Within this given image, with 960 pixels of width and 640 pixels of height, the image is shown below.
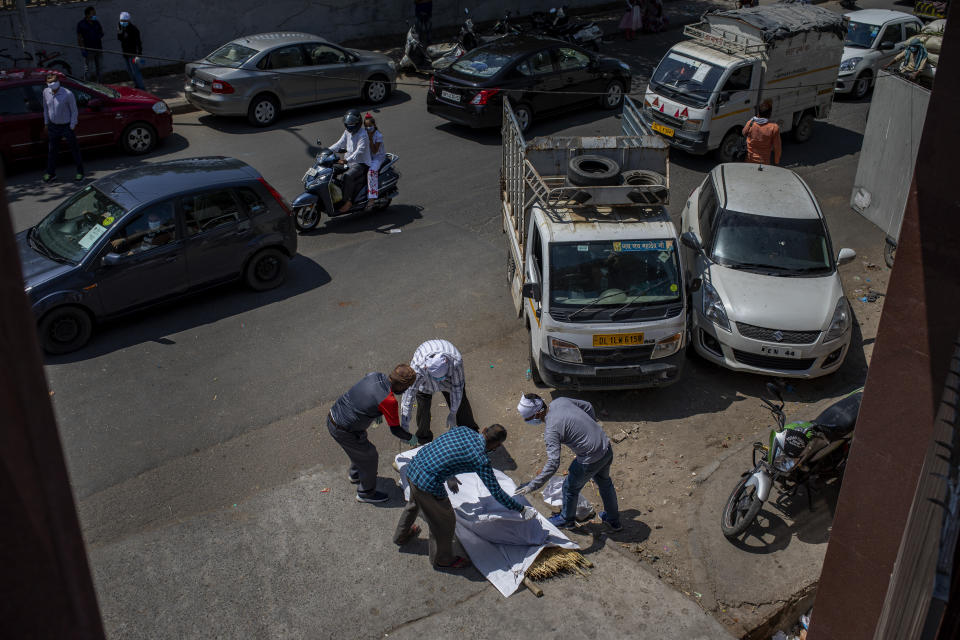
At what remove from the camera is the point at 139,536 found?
745cm

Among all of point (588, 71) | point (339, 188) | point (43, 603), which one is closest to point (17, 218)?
point (339, 188)

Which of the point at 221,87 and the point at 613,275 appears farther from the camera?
the point at 221,87

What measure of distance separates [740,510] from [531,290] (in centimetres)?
322

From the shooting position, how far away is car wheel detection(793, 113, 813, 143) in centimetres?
1725

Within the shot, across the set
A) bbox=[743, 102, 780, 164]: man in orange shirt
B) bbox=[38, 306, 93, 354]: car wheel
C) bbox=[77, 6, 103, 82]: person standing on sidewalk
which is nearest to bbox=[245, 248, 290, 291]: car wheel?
bbox=[38, 306, 93, 354]: car wheel

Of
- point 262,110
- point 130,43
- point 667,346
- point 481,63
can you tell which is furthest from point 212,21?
point 667,346

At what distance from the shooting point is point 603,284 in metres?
9.34

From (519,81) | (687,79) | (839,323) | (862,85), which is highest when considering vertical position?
(687,79)

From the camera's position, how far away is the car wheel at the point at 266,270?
11398 mm

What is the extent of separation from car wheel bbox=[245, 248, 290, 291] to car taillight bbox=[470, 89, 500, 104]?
20.7 ft

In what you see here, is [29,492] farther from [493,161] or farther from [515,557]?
[493,161]

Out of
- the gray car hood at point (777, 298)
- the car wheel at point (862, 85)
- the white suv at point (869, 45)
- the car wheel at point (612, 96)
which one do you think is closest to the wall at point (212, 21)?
the car wheel at point (612, 96)

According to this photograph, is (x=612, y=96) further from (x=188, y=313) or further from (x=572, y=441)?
(x=572, y=441)

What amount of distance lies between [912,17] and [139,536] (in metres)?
21.2
